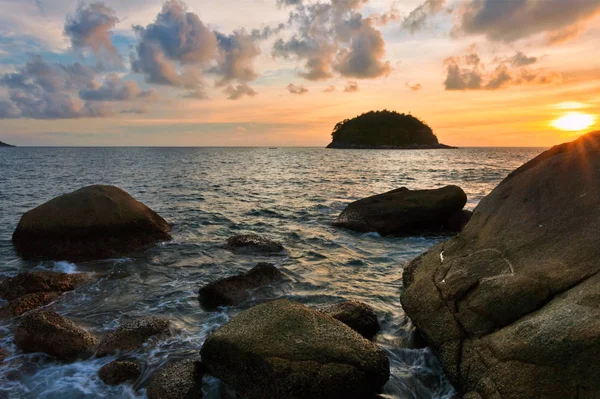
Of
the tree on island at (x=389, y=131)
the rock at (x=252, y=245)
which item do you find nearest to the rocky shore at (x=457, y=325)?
the rock at (x=252, y=245)

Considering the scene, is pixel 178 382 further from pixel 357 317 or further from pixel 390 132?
pixel 390 132

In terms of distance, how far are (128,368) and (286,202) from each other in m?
19.3

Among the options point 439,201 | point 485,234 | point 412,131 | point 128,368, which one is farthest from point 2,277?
point 412,131

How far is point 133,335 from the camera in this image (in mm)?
7133

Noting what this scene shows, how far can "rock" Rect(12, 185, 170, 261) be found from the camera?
40.7ft

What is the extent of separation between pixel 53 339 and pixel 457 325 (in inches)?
273

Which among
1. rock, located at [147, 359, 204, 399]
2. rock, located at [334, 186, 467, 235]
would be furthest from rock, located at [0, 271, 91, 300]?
rock, located at [334, 186, 467, 235]

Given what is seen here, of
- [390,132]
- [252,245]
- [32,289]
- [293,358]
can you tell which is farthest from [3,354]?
[390,132]

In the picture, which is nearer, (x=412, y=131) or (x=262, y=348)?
(x=262, y=348)

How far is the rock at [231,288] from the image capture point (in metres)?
8.95

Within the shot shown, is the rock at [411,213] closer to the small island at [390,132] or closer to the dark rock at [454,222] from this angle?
the dark rock at [454,222]

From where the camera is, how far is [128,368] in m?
6.20

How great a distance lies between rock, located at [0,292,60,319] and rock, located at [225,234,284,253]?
5818mm

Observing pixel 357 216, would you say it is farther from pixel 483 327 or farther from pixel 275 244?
pixel 483 327
